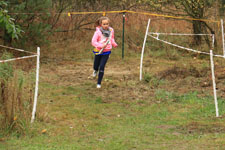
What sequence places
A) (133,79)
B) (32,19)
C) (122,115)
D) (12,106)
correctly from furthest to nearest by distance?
(32,19) < (133,79) < (122,115) < (12,106)

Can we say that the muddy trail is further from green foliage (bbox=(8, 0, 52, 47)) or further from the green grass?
green foliage (bbox=(8, 0, 52, 47))

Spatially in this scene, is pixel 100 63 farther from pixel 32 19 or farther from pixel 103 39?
pixel 32 19

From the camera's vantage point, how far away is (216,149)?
538 centimetres

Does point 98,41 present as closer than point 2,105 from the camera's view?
No

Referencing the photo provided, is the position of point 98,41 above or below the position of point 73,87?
above

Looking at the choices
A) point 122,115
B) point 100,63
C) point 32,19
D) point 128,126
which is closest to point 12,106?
point 128,126

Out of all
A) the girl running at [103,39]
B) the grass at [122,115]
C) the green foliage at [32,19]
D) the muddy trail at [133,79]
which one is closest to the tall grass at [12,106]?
the grass at [122,115]

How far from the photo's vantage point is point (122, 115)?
756cm

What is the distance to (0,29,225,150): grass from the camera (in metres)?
5.73

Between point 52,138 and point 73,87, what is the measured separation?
13.9ft

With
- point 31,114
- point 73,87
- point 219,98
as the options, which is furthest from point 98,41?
point 31,114

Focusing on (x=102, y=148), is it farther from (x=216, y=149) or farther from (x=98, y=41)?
(x=98, y=41)

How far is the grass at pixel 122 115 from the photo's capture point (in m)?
5.73

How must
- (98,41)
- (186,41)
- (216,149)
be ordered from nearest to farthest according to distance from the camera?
(216,149)
(98,41)
(186,41)
